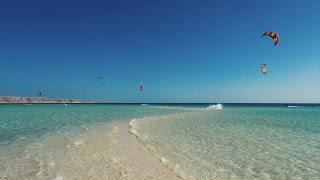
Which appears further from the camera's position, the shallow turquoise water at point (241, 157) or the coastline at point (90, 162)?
the shallow turquoise water at point (241, 157)

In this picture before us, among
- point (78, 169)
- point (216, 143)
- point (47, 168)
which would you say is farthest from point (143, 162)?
point (216, 143)

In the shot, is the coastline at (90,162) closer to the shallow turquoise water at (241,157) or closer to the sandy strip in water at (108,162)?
the sandy strip in water at (108,162)

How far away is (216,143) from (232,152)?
2.21 metres

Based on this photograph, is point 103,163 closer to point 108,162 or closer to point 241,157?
point 108,162

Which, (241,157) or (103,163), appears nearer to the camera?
(103,163)

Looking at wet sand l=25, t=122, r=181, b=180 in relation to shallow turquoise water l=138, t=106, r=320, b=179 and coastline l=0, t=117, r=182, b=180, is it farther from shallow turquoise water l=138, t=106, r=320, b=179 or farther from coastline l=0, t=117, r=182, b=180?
shallow turquoise water l=138, t=106, r=320, b=179

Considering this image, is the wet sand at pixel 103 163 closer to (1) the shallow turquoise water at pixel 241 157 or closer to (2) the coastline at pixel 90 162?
(2) the coastline at pixel 90 162

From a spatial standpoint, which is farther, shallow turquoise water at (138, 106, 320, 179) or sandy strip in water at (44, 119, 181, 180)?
shallow turquoise water at (138, 106, 320, 179)

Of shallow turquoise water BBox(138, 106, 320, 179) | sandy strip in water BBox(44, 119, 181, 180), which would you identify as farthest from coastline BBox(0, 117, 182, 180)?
shallow turquoise water BBox(138, 106, 320, 179)

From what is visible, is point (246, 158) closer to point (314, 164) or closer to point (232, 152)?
point (232, 152)

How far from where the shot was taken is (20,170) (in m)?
8.80

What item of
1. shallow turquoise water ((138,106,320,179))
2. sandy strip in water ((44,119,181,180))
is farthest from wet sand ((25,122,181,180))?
shallow turquoise water ((138,106,320,179))

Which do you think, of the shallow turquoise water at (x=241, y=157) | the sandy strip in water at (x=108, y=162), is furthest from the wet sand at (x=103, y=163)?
the shallow turquoise water at (x=241, y=157)

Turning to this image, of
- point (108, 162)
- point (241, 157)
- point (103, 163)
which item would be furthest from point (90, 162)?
point (241, 157)
